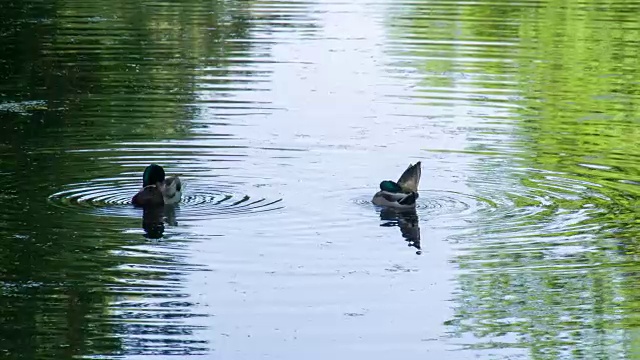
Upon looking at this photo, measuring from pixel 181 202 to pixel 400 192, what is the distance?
233 cm

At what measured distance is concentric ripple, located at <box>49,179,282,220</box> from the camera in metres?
14.4

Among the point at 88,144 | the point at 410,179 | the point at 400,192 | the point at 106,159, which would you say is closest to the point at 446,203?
the point at 410,179

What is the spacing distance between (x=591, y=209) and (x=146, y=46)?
14.9 m

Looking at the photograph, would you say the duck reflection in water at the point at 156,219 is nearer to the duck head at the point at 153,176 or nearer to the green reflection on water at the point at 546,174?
the duck head at the point at 153,176

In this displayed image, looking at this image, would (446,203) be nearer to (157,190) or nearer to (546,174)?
(546,174)

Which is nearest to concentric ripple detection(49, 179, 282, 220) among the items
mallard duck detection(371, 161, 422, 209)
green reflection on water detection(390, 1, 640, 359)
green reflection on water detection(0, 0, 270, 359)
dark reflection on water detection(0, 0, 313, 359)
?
dark reflection on water detection(0, 0, 313, 359)

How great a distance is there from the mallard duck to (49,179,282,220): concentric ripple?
3.53 ft

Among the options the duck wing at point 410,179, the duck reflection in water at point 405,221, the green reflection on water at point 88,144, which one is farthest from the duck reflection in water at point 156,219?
the duck wing at point 410,179

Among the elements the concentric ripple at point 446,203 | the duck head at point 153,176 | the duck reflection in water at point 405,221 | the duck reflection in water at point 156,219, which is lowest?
the duck reflection in water at point 405,221

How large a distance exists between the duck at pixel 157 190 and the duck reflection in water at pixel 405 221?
2.17 m

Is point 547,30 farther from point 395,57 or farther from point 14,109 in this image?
point 14,109

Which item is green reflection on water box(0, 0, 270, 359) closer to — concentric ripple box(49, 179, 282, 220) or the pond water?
the pond water

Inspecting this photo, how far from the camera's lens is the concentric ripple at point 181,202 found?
1438 centimetres

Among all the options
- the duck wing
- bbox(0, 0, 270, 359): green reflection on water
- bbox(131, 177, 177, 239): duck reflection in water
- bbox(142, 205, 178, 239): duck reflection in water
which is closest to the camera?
bbox(0, 0, 270, 359): green reflection on water
